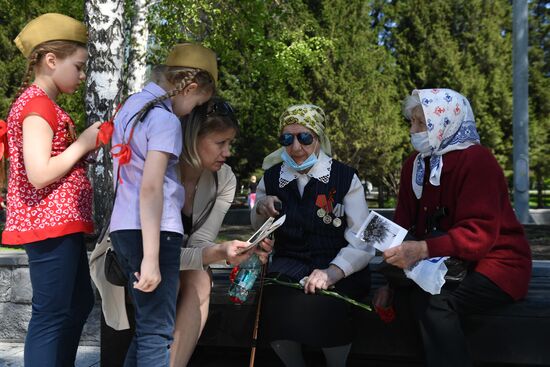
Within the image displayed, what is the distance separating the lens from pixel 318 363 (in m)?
3.50

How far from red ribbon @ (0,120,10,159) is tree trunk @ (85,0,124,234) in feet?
12.1

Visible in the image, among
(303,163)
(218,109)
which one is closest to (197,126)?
(218,109)

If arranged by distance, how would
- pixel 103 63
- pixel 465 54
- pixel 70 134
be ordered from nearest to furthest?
1. pixel 70 134
2. pixel 103 63
3. pixel 465 54

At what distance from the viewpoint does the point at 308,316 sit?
3.01 meters

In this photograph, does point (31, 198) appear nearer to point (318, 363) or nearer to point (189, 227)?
point (189, 227)

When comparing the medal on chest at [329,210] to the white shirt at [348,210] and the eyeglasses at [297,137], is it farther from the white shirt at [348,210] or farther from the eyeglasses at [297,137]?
the eyeglasses at [297,137]

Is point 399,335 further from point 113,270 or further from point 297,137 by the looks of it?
point 113,270

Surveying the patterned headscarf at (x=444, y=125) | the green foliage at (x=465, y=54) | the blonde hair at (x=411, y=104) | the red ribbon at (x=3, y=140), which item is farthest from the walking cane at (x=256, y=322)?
the green foliage at (x=465, y=54)

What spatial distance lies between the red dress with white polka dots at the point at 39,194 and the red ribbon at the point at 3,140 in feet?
0.08

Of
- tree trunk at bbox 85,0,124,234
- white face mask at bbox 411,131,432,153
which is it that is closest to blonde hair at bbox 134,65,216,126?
white face mask at bbox 411,131,432,153

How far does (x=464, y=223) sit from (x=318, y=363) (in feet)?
4.12

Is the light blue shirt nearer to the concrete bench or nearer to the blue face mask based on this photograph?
the blue face mask

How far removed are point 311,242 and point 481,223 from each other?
0.89 m

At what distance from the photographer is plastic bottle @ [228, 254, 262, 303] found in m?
3.04
